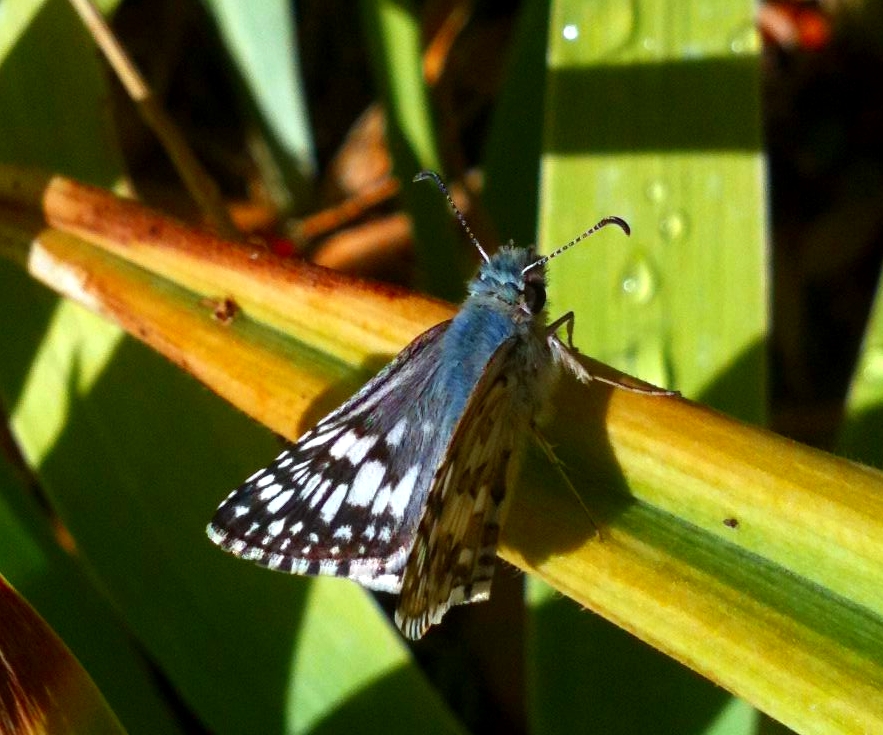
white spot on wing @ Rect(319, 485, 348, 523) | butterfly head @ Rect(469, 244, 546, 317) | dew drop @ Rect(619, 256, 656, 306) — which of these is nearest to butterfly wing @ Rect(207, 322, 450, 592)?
white spot on wing @ Rect(319, 485, 348, 523)

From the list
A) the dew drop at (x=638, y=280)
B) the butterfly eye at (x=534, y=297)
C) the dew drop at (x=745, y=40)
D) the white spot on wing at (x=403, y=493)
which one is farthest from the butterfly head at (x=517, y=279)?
the dew drop at (x=745, y=40)

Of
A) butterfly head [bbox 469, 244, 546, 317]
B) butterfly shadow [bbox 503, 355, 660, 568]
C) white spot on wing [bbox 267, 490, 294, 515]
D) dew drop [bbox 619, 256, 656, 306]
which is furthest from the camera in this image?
dew drop [bbox 619, 256, 656, 306]

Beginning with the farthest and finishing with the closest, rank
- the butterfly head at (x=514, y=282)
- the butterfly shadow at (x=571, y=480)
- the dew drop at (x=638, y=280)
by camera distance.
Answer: the dew drop at (x=638, y=280)
the butterfly head at (x=514, y=282)
the butterfly shadow at (x=571, y=480)

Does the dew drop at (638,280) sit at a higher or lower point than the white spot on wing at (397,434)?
higher

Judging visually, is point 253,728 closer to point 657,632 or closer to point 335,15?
point 657,632

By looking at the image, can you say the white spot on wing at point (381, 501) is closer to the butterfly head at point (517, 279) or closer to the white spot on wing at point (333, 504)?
the white spot on wing at point (333, 504)

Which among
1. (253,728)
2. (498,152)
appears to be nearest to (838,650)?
(253,728)

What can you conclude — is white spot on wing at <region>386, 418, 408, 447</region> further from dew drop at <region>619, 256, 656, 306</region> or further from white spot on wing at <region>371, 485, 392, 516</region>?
dew drop at <region>619, 256, 656, 306</region>
